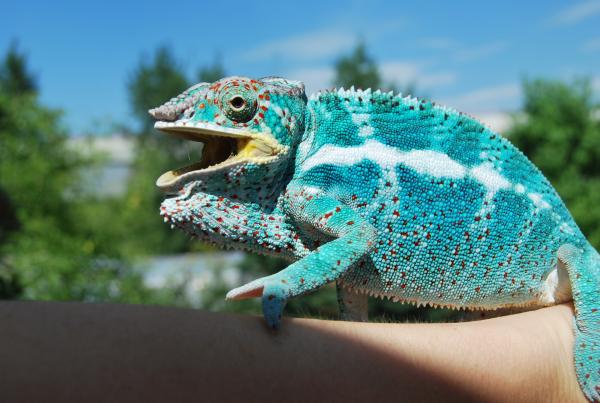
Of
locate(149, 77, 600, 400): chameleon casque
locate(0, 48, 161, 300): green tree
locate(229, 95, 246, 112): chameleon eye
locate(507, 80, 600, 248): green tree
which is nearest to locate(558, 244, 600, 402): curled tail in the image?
locate(149, 77, 600, 400): chameleon casque

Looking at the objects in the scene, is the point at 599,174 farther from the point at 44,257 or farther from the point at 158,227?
the point at 158,227

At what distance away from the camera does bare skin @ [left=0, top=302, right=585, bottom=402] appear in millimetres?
643

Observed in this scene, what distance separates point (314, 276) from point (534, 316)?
58 centimetres

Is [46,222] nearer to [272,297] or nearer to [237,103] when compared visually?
[237,103]

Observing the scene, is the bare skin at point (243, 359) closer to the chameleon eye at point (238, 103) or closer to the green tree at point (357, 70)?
the chameleon eye at point (238, 103)

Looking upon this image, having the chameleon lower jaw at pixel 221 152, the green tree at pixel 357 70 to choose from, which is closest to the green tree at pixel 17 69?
the green tree at pixel 357 70

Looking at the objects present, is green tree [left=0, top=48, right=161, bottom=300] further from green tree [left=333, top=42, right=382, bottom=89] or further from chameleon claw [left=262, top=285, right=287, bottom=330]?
green tree [left=333, top=42, right=382, bottom=89]

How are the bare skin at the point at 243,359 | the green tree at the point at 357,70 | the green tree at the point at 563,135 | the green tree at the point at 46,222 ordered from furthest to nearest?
the green tree at the point at 357,70 < the green tree at the point at 563,135 < the green tree at the point at 46,222 < the bare skin at the point at 243,359

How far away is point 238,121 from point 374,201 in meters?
0.31

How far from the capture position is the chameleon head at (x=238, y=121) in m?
0.95

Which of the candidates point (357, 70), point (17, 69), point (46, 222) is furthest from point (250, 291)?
point (17, 69)

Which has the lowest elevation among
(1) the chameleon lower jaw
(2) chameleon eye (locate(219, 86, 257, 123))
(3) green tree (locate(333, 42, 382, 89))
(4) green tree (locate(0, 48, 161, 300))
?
(4) green tree (locate(0, 48, 161, 300))

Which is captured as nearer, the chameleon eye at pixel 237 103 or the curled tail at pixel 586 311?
the chameleon eye at pixel 237 103

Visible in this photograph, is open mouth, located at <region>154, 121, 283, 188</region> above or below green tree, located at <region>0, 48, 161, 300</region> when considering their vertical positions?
above
